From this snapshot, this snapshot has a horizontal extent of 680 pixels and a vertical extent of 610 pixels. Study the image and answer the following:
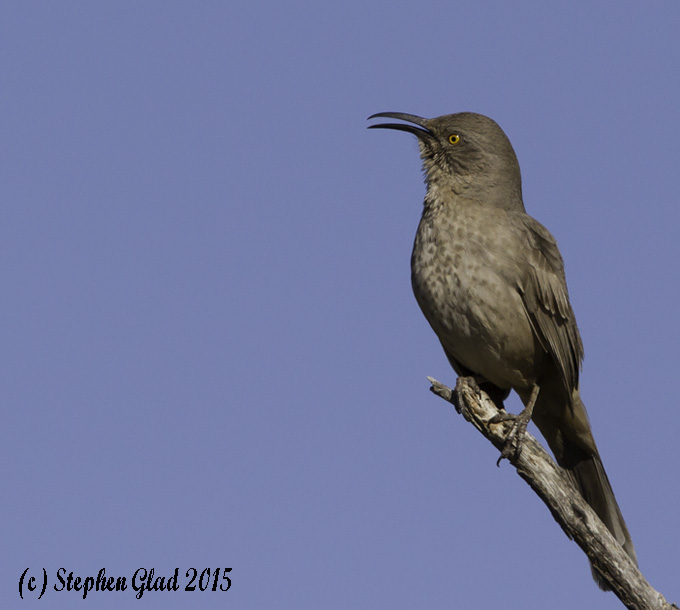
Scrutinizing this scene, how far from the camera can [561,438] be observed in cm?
727

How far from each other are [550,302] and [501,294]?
1.64 ft

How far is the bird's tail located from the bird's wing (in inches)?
11.7

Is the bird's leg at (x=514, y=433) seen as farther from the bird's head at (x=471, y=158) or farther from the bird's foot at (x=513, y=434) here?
the bird's head at (x=471, y=158)

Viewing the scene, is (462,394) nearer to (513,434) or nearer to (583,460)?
(513,434)

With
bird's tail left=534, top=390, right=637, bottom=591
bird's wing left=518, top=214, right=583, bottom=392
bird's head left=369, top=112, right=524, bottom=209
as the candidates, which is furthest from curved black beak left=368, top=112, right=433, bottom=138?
bird's tail left=534, top=390, right=637, bottom=591

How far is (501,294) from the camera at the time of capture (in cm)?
658

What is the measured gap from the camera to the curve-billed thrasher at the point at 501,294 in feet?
21.6

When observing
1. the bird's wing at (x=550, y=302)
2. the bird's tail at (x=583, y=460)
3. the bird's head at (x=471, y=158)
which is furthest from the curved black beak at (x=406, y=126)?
the bird's tail at (x=583, y=460)

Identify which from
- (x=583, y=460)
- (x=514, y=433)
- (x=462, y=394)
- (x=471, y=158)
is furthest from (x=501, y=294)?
(x=583, y=460)

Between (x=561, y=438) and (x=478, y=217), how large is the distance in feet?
6.30

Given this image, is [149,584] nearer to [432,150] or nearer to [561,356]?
[561,356]

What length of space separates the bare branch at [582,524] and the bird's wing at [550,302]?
35.5 inches

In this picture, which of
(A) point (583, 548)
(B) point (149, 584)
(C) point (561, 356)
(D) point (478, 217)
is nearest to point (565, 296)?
(C) point (561, 356)

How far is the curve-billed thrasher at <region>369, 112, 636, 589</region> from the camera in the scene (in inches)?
260
